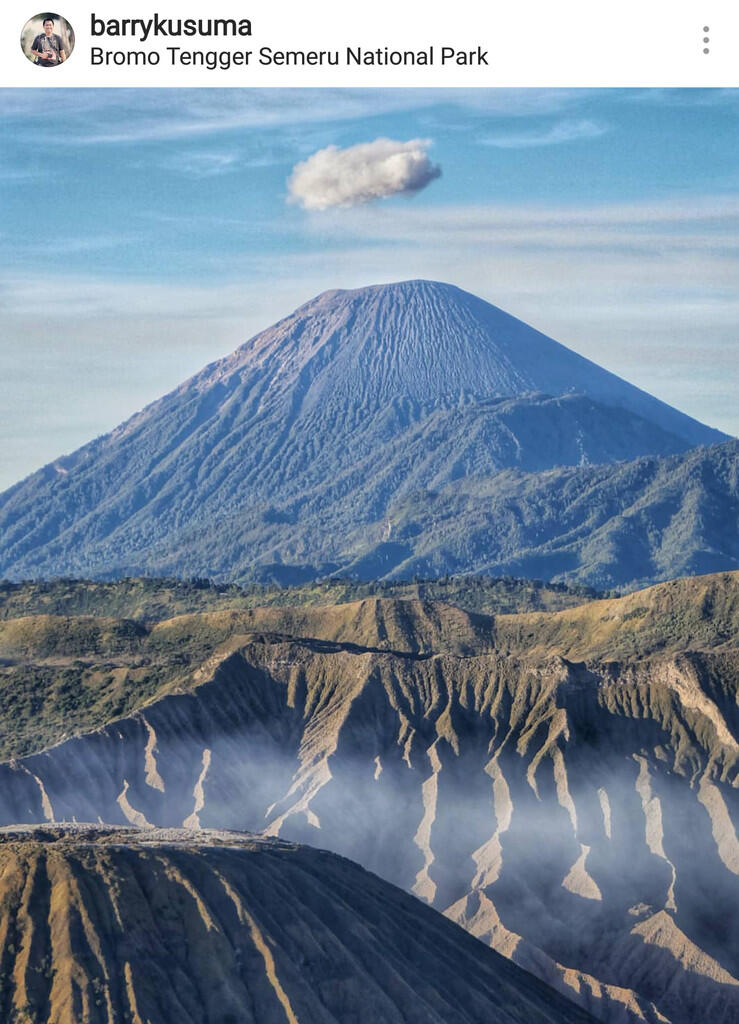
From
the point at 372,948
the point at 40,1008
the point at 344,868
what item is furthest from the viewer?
the point at 344,868

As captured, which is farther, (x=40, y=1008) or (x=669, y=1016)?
(x=669, y=1016)

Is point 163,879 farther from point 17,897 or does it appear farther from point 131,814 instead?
point 131,814

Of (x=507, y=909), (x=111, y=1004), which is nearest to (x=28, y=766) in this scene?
(x=507, y=909)
